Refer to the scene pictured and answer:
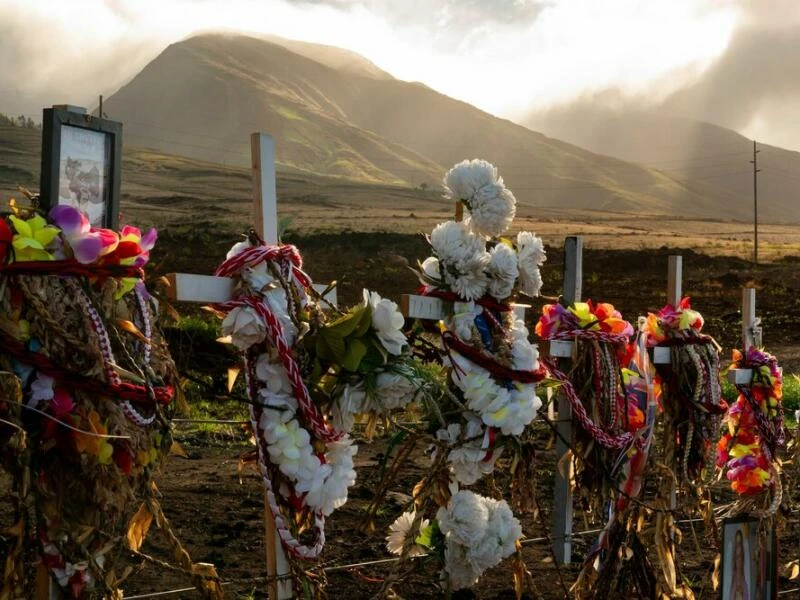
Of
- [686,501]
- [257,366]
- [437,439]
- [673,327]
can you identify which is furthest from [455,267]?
[686,501]

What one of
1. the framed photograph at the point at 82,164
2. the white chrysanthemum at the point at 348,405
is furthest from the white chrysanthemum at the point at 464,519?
the framed photograph at the point at 82,164

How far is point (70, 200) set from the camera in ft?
9.33

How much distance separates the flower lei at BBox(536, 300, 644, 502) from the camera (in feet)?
15.5

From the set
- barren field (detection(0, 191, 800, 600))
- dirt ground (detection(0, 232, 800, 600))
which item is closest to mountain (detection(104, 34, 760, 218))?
barren field (detection(0, 191, 800, 600))

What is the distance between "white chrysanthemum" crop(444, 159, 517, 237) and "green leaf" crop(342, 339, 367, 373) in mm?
912

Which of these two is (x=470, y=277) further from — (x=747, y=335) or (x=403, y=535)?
(x=747, y=335)

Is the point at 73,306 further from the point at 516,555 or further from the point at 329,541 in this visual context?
the point at 329,541

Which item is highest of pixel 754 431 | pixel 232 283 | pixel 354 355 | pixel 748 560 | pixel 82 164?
pixel 82 164

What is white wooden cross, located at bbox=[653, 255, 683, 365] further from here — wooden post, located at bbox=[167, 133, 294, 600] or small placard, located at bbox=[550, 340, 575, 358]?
wooden post, located at bbox=[167, 133, 294, 600]

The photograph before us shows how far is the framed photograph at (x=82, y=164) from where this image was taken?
9.13 ft

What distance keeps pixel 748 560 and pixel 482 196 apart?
6.07 feet

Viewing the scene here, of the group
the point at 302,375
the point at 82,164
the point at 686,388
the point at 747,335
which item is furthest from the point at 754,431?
the point at 82,164

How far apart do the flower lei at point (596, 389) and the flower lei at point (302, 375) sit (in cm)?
157

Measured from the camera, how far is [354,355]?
10.6ft
